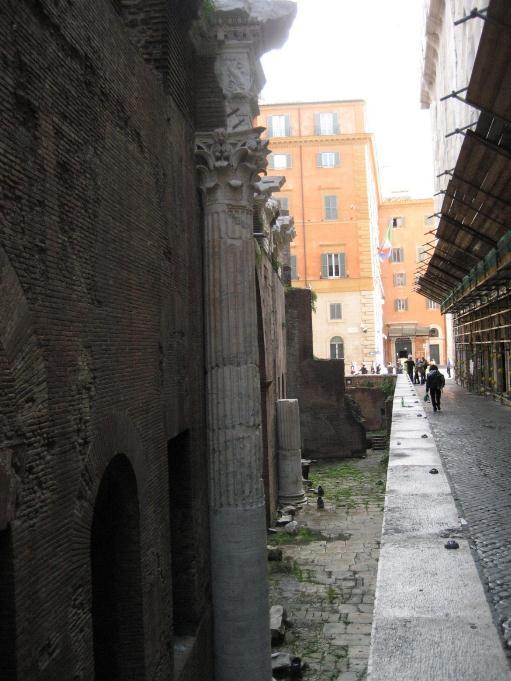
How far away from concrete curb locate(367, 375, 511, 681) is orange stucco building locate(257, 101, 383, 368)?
1289 inches

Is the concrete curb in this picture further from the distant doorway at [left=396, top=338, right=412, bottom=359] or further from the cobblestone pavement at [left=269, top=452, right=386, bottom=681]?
the distant doorway at [left=396, top=338, right=412, bottom=359]

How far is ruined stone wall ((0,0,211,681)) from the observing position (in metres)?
3.18

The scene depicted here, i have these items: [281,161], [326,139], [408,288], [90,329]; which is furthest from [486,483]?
[408,288]

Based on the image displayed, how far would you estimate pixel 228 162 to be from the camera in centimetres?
707

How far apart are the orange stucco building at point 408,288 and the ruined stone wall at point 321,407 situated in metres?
27.4

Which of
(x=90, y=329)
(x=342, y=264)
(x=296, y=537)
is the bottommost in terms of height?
(x=296, y=537)

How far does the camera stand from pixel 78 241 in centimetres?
395

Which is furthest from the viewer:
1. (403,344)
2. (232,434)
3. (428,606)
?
(403,344)

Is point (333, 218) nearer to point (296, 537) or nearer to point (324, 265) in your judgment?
point (324, 265)

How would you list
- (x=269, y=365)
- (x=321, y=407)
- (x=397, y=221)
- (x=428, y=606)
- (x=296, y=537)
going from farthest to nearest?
(x=397, y=221) → (x=321, y=407) → (x=269, y=365) → (x=296, y=537) → (x=428, y=606)

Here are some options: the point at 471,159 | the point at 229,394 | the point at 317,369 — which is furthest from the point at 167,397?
the point at 317,369

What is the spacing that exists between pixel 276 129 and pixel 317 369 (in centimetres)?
1960

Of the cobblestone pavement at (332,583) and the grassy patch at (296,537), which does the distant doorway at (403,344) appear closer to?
the cobblestone pavement at (332,583)

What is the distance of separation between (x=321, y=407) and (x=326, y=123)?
19853mm
